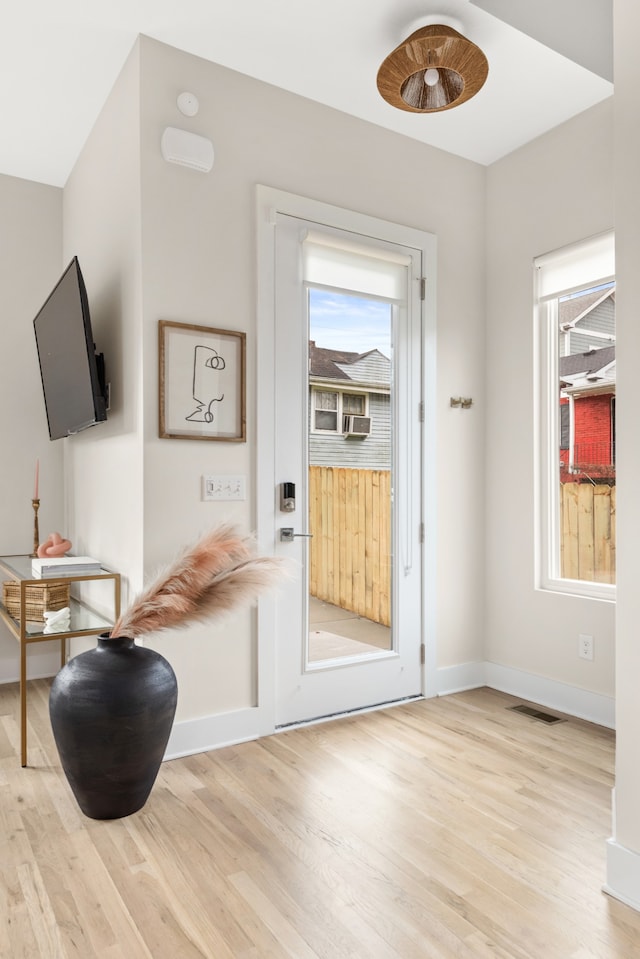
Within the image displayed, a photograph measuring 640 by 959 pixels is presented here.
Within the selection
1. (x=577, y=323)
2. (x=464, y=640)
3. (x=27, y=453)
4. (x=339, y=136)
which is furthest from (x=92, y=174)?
(x=464, y=640)

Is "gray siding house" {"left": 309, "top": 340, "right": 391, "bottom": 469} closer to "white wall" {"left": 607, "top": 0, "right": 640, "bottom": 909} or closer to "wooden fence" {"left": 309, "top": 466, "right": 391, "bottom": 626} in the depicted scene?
"wooden fence" {"left": 309, "top": 466, "right": 391, "bottom": 626}

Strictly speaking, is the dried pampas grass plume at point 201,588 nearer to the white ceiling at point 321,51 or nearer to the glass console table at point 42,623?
the glass console table at point 42,623

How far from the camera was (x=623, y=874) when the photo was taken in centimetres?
172

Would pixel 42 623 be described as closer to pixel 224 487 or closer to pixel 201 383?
pixel 224 487

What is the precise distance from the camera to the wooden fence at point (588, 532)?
3059 millimetres

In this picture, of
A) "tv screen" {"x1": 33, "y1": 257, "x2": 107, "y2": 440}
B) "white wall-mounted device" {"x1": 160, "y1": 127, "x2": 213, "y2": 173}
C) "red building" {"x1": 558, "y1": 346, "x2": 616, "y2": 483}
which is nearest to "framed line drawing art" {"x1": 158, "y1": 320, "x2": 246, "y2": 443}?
"tv screen" {"x1": 33, "y1": 257, "x2": 107, "y2": 440}

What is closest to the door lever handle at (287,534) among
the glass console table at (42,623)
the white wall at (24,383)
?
the glass console table at (42,623)

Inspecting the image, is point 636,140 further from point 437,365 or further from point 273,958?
point 273,958

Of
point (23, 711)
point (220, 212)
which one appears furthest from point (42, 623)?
point (220, 212)

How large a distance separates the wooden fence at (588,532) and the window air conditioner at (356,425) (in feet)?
3.33

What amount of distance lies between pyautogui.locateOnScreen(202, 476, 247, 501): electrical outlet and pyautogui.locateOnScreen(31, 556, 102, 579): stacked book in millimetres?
582

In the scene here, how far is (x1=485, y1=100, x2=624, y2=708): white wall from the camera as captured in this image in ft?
9.99

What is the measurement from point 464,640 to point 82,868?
221cm

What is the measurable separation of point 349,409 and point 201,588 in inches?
51.4
